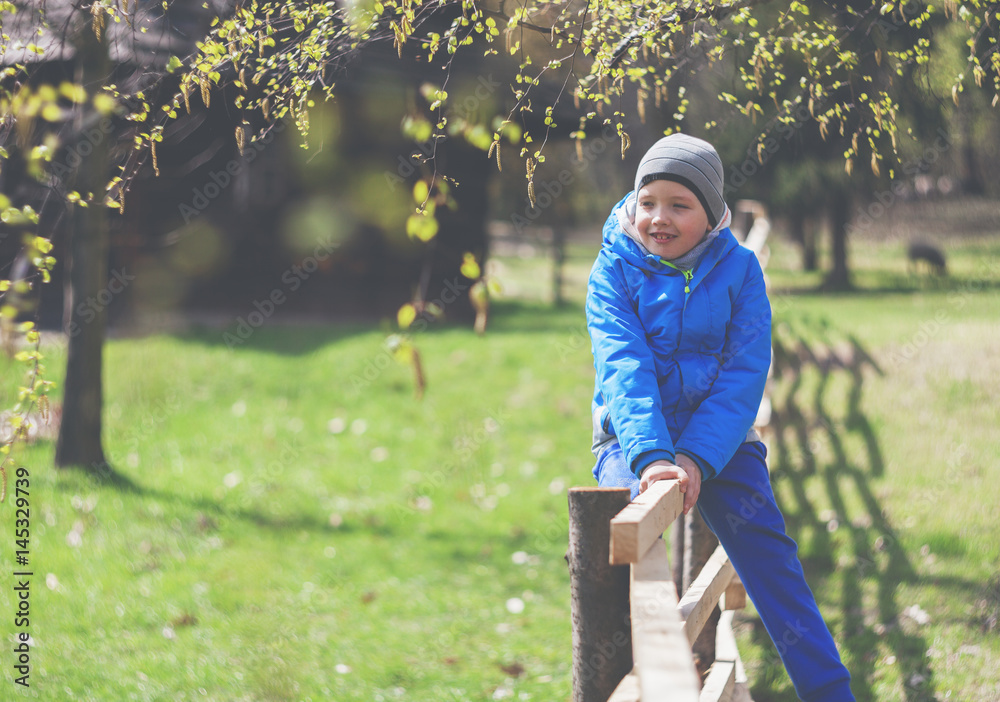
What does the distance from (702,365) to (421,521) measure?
4123mm

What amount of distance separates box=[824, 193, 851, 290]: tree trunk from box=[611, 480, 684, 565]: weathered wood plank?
1622 cm

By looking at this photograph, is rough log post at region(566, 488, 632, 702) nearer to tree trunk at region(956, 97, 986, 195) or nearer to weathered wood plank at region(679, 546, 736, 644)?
weathered wood plank at region(679, 546, 736, 644)

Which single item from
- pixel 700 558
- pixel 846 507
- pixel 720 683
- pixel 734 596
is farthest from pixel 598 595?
pixel 846 507

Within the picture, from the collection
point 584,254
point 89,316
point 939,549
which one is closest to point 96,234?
point 89,316

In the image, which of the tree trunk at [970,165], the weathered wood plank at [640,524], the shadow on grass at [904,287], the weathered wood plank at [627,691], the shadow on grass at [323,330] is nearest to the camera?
the weathered wood plank at [640,524]

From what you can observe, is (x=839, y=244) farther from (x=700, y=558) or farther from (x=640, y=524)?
(x=640, y=524)

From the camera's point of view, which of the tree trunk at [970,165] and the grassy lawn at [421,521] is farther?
the tree trunk at [970,165]

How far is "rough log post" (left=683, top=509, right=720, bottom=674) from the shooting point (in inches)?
140

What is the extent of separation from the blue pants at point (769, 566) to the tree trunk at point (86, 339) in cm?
532

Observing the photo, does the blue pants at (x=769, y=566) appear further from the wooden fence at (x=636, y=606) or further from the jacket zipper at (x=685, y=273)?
the jacket zipper at (x=685, y=273)

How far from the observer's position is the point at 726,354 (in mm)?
2643

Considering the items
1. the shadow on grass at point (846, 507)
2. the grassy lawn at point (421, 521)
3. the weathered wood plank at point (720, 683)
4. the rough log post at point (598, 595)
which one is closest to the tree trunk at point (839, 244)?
the grassy lawn at point (421, 521)

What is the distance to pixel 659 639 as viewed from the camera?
1.70 m

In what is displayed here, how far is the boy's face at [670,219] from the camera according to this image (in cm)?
260
